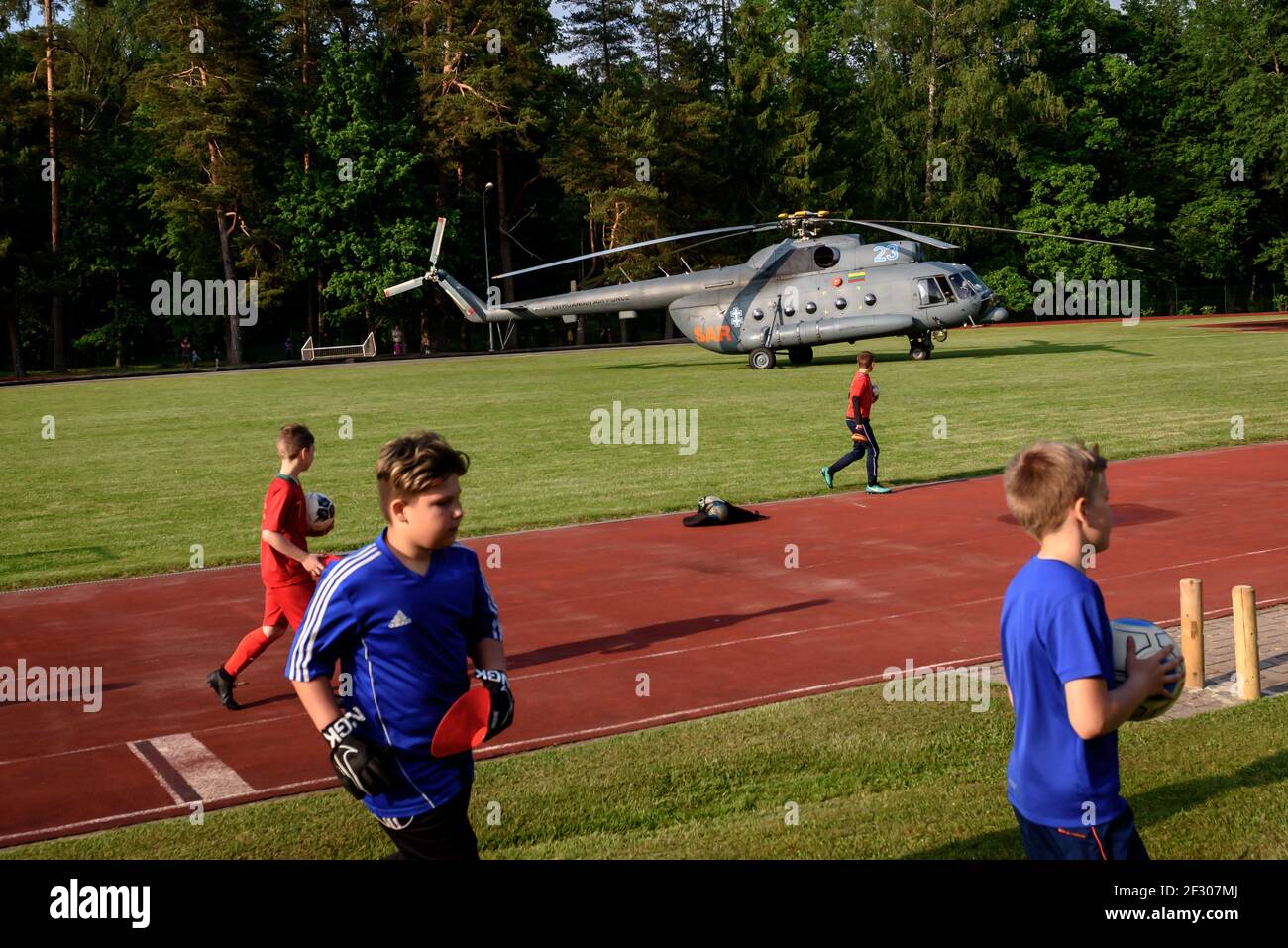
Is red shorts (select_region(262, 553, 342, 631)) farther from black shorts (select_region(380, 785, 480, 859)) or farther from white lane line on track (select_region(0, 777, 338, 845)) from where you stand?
black shorts (select_region(380, 785, 480, 859))

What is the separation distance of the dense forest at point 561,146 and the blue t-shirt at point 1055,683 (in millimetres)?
67885

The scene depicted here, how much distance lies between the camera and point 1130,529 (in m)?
14.8

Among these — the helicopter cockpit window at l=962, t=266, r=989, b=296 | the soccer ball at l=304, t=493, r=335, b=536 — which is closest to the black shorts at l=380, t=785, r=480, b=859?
the soccer ball at l=304, t=493, r=335, b=536

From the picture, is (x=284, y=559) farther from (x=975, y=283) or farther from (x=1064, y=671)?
(x=975, y=283)

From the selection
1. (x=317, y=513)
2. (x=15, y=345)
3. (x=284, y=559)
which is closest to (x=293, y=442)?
(x=317, y=513)

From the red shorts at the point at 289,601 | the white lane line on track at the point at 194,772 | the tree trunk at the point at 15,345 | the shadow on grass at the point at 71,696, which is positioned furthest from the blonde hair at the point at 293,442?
the tree trunk at the point at 15,345

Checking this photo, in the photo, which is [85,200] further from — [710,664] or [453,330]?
[710,664]

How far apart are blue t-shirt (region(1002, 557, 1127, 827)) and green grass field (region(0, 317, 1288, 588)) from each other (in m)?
13.0

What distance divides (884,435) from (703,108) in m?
53.5

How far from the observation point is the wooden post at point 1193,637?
8.66 metres

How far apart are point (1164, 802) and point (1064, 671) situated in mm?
3560

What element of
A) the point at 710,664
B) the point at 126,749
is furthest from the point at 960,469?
the point at 126,749

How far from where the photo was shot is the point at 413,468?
4316 millimetres

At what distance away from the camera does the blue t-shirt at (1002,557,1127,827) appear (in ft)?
12.4
